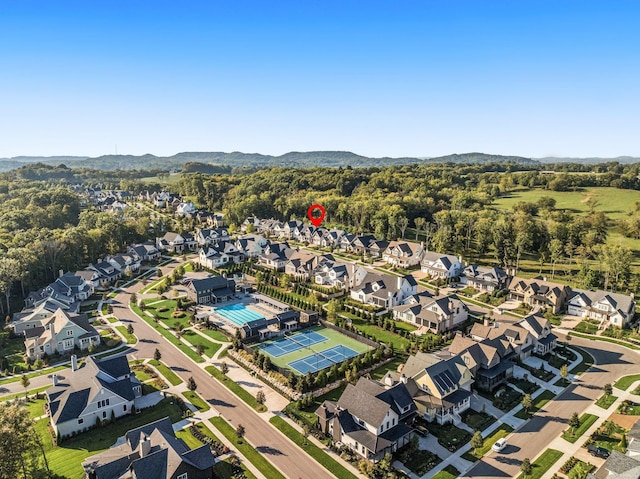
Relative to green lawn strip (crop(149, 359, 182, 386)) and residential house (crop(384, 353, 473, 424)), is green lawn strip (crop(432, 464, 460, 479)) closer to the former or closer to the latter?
residential house (crop(384, 353, 473, 424))

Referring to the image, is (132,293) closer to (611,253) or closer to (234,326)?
(234,326)

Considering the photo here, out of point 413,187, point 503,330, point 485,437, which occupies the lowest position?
point 485,437

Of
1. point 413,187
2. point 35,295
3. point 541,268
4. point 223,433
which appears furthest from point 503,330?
point 413,187

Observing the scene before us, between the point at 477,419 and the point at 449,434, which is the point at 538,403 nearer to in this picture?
the point at 477,419

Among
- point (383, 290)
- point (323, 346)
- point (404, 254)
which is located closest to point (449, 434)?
point (323, 346)

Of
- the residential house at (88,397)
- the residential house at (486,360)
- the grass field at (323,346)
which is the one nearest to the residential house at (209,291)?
the grass field at (323,346)

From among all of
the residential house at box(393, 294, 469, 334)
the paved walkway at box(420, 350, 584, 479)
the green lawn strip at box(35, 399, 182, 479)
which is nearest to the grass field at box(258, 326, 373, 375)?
the residential house at box(393, 294, 469, 334)
